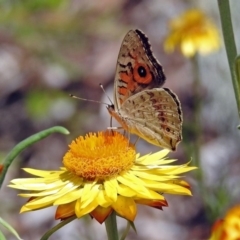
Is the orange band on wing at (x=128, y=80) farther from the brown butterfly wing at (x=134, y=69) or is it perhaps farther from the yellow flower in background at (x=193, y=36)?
the yellow flower in background at (x=193, y=36)

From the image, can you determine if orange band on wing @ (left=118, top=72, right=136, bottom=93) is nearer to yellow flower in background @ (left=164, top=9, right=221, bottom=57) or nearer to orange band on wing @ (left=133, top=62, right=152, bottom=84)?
orange band on wing @ (left=133, top=62, right=152, bottom=84)

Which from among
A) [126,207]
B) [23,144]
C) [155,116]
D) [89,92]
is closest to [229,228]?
[126,207]

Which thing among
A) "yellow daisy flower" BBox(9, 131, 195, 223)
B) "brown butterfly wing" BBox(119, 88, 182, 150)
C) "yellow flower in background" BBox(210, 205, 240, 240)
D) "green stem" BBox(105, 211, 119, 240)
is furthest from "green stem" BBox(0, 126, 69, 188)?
"yellow flower in background" BBox(210, 205, 240, 240)

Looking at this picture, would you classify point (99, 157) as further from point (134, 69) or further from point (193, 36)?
point (193, 36)

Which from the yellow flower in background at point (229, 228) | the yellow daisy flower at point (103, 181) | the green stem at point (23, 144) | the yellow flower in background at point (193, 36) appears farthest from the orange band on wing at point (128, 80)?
the yellow flower in background at point (193, 36)

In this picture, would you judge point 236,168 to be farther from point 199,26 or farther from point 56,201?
point 56,201

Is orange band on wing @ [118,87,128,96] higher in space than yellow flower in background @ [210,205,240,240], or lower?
higher
